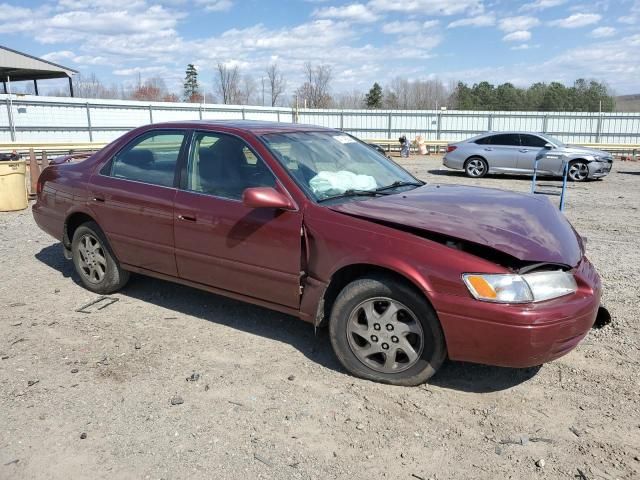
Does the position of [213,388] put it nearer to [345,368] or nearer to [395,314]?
[345,368]

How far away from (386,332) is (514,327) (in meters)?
0.79

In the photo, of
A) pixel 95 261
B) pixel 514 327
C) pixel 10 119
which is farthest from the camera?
pixel 10 119

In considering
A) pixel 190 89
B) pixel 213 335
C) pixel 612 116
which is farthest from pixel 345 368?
pixel 190 89

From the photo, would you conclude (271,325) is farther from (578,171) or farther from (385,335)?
(578,171)

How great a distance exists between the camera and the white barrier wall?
2442 cm

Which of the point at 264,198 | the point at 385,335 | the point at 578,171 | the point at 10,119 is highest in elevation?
the point at 10,119

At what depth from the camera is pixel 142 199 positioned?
455cm

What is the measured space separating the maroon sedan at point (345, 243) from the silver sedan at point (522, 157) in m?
12.4

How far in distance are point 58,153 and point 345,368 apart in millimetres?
19767

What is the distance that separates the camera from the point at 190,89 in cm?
8644

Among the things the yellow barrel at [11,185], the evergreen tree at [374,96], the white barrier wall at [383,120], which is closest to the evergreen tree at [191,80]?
the evergreen tree at [374,96]

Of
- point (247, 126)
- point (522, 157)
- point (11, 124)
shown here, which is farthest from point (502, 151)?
point (11, 124)

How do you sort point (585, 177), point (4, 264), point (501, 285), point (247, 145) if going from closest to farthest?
point (501, 285) → point (247, 145) → point (4, 264) → point (585, 177)

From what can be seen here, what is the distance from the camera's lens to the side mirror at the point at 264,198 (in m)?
3.54
